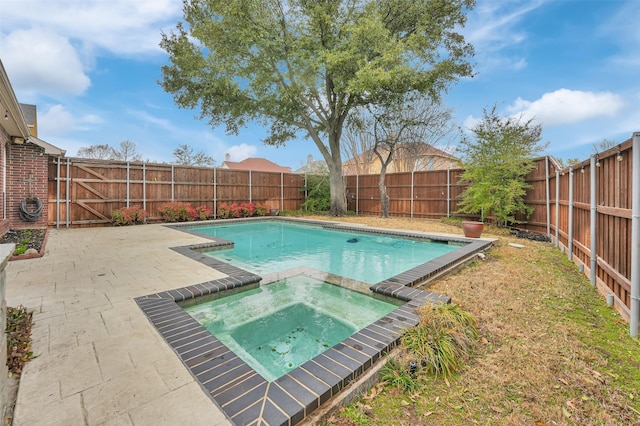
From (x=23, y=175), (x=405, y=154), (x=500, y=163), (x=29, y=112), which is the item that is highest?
(x=29, y=112)

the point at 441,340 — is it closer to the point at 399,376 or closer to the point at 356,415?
the point at 399,376

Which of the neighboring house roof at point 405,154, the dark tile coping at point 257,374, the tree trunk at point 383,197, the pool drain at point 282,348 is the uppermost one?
the neighboring house roof at point 405,154

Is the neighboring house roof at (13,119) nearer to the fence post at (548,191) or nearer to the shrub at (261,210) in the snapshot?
the shrub at (261,210)

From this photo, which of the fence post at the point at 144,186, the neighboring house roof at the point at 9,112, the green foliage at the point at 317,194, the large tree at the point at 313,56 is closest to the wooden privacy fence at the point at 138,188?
the fence post at the point at 144,186

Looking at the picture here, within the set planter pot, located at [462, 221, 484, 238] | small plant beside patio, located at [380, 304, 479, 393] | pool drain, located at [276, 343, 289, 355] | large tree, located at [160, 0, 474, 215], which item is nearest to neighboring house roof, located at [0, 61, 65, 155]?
pool drain, located at [276, 343, 289, 355]

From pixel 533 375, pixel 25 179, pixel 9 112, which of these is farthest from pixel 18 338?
pixel 25 179

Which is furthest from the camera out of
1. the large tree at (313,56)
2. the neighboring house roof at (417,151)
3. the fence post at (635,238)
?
the neighboring house roof at (417,151)

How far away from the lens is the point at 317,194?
51.3 feet

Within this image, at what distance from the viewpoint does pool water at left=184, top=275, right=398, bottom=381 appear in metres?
2.56

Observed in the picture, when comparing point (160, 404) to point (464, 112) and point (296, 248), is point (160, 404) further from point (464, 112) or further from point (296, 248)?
point (464, 112)

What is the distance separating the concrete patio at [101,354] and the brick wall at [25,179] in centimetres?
527

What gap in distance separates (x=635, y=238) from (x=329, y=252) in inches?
195

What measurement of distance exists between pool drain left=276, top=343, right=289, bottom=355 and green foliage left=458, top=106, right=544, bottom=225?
7.94 meters

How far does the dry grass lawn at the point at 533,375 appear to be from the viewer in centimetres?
168
